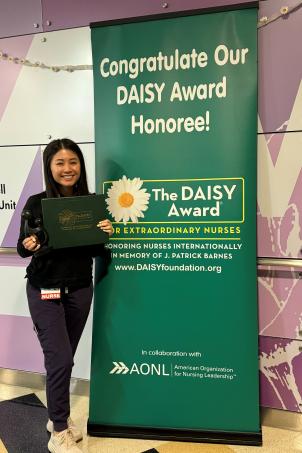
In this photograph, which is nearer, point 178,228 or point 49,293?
point 49,293

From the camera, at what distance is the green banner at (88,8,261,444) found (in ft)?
6.36

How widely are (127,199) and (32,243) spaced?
52cm

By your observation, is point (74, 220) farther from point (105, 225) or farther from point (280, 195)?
point (280, 195)

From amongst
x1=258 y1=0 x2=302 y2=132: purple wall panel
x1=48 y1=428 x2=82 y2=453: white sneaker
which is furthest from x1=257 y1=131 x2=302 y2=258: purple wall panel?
x1=48 y1=428 x2=82 y2=453: white sneaker

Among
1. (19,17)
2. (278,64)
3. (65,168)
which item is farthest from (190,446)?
(19,17)

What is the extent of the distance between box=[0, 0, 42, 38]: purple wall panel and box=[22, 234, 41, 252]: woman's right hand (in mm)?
1263

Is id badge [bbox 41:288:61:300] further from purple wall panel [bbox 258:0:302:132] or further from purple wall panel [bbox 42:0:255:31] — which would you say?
purple wall panel [bbox 42:0:255:31]

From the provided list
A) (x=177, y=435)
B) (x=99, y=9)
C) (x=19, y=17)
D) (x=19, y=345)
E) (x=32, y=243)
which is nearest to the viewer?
(x=32, y=243)

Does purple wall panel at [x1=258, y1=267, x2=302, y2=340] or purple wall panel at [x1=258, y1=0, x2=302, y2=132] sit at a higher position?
purple wall panel at [x1=258, y1=0, x2=302, y2=132]

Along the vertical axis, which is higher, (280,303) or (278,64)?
(278,64)

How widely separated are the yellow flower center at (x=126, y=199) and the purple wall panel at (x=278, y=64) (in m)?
0.76

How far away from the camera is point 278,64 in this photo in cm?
197

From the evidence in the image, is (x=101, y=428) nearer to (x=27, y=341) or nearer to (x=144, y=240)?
(x=27, y=341)

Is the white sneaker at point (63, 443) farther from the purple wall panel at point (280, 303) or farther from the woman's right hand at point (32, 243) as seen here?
the purple wall panel at point (280, 303)
